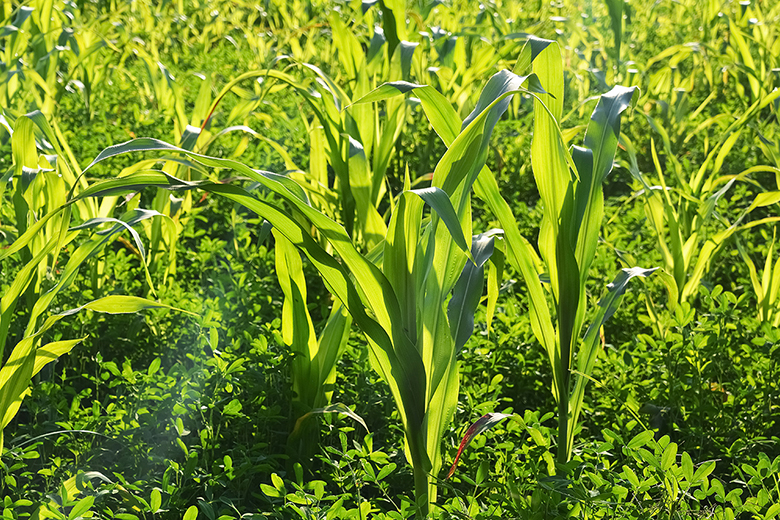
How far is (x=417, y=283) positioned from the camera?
111cm

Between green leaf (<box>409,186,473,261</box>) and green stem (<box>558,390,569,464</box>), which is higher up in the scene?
green leaf (<box>409,186,473,261</box>)

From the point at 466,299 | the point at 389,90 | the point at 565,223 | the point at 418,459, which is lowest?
the point at 418,459

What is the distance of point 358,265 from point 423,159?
1756 mm

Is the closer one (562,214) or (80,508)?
(80,508)

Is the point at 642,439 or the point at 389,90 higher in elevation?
the point at 389,90

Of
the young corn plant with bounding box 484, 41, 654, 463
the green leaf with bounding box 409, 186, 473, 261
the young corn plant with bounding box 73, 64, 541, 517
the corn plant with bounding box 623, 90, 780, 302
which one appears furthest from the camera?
the corn plant with bounding box 623, 90, 780, 302

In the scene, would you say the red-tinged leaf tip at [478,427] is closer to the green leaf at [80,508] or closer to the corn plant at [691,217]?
the green leaf at [80,508]

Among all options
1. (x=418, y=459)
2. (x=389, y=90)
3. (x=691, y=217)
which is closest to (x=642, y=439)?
(x=418, y=459)

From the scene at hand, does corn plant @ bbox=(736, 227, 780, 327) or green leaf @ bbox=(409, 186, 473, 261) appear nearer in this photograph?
green leaf @ bbox=(409, 186, 473, 261)

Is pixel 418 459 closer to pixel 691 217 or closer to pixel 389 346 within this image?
pixel 389 346

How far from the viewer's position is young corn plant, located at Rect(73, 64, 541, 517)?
→ 1.02 m

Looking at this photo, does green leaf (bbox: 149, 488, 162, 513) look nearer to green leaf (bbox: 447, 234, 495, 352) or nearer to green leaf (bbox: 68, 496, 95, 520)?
green leaf (bbox: 68, 496, 95, 520)

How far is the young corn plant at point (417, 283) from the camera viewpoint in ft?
3.36

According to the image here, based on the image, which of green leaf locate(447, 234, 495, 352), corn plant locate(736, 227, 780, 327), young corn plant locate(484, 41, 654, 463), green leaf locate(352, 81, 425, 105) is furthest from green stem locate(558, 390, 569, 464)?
corn plant locate(736, 227, 780, 327)
